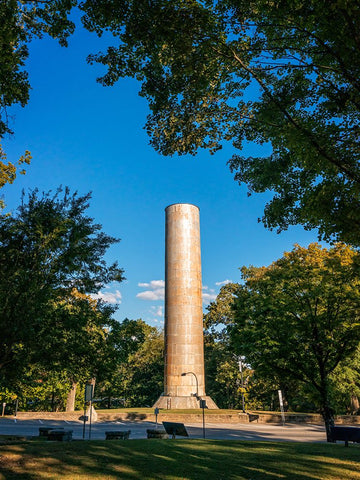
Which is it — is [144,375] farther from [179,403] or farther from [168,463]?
[168,463]

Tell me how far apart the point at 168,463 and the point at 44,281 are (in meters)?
5.55

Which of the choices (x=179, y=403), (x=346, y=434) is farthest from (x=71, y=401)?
(x=346, y=434)

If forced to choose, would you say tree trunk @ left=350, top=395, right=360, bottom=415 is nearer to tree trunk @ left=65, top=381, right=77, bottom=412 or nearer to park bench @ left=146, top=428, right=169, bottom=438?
park bench @ left=146, top=428, right=169, bottom=438

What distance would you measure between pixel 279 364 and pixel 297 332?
163cm

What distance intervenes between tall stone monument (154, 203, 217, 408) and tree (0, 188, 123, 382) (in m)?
24.8

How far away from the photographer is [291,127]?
26.6ft

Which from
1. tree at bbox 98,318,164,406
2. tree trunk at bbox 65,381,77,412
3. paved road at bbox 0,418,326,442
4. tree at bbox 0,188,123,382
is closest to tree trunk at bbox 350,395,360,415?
paved road at bbox 0,418,326,442

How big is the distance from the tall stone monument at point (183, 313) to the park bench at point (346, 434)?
20986 mm

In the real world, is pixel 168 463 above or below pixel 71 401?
above

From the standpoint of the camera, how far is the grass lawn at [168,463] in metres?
7.84

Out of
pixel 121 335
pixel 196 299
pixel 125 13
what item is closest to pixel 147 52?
pixel 125 13

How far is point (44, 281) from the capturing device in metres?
10.2

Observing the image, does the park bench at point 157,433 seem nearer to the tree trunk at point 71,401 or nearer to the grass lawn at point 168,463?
the grass lawn at point 168,463

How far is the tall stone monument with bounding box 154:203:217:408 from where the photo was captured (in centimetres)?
3488
